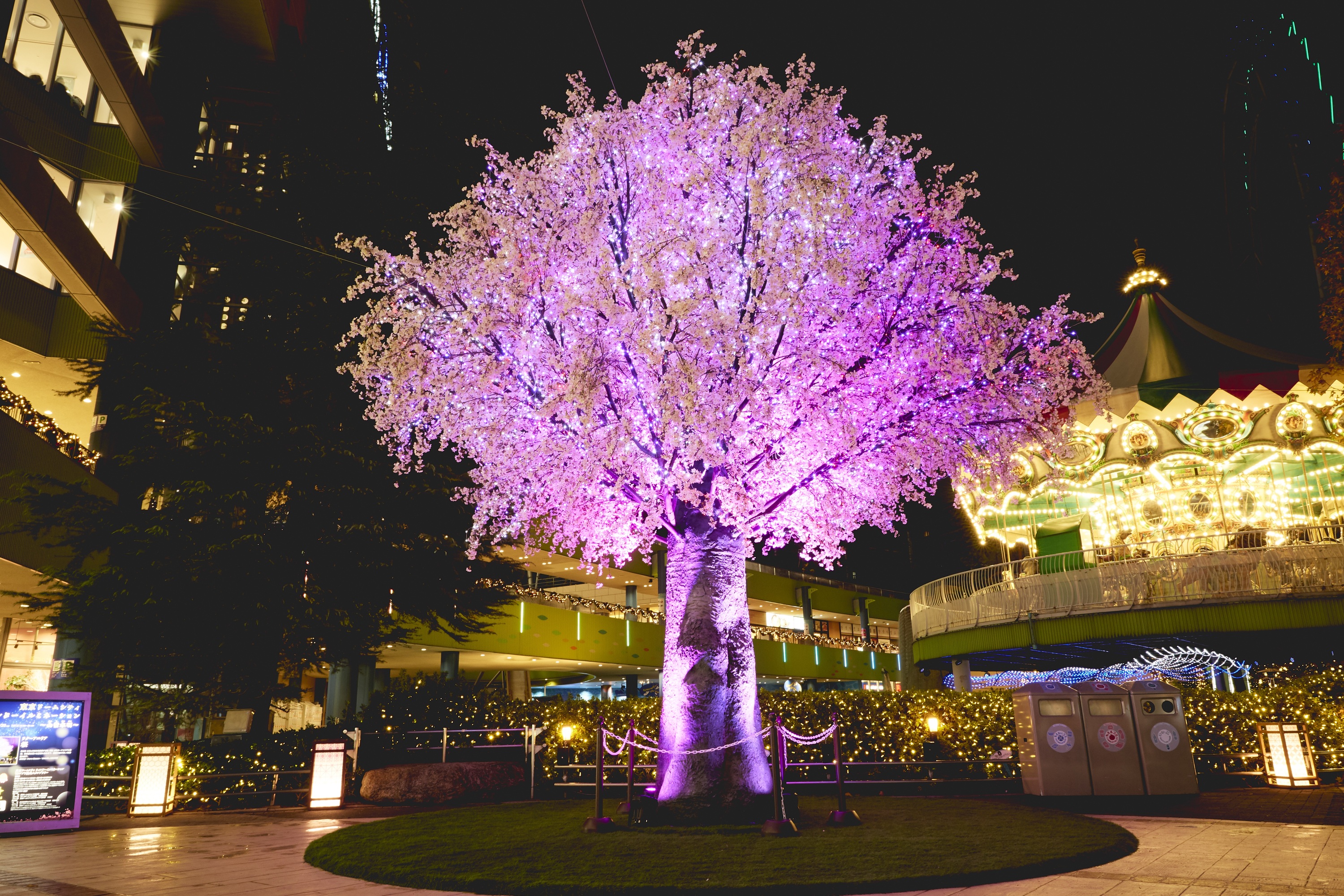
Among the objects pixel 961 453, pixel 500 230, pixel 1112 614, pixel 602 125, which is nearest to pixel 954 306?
pixel 961 453

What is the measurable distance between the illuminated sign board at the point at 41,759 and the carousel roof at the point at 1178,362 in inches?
891

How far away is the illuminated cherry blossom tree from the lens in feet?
32.3

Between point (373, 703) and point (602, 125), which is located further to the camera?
point (373, 703)

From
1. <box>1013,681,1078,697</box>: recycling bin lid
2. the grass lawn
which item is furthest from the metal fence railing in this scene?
<box>1013,681,1078,697</box>: recycling bin lid

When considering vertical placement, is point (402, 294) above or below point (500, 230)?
below

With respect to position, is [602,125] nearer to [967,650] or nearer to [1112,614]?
[1112,614]

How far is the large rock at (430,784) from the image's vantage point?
44.8 ft

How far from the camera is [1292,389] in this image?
1925 centimetres

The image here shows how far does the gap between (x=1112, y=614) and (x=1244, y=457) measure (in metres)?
5.66

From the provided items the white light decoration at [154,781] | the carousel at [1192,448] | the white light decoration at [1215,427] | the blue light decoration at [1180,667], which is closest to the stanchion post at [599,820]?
the white light decoration at [154,781]

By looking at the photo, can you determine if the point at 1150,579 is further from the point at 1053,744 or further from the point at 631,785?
the point at 631,785

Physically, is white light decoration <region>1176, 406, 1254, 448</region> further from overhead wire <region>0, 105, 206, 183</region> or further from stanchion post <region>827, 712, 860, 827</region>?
overhead wire <region>0, 105, 206, 183</region>

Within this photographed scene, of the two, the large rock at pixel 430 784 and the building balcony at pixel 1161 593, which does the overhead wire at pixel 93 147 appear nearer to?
the large rock at pixel 430 784

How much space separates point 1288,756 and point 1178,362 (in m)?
10.8
